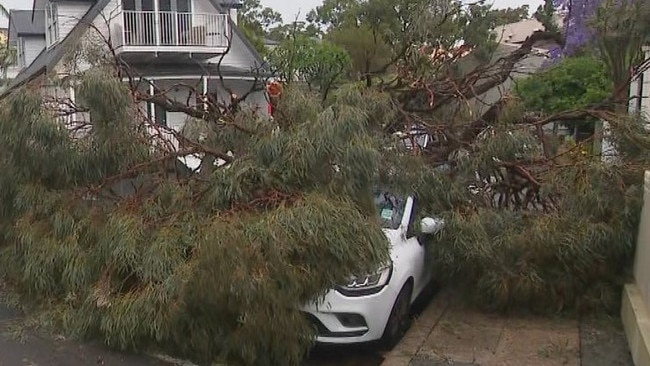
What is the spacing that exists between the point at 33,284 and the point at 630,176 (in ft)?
20.3

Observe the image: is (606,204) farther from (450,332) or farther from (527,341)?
(450,332)

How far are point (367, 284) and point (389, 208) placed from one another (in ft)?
4.45

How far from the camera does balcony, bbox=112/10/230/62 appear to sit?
19.1 metres

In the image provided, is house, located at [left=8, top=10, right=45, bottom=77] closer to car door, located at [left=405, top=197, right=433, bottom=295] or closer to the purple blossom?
the purple blossom

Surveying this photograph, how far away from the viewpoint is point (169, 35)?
19.9 meters

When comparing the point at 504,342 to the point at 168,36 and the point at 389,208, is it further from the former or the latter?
the point at 168,36

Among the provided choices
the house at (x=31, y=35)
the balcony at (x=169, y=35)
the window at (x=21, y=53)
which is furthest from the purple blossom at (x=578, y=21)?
the window at (x=21, y=53)

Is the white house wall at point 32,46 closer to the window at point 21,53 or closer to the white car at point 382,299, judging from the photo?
the window at point 21,53

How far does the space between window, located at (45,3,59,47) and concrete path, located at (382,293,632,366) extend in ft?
60.3

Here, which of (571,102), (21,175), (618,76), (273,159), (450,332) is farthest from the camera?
(571,102)

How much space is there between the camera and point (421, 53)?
814 centimetres

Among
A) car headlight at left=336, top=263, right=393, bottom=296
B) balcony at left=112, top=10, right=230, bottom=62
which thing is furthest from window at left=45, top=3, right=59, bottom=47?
car headlight at left=336, top=263, right=393, bottom=296

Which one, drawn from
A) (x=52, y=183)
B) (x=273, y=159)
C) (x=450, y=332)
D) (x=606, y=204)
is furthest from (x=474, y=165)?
(x=52, y=183)

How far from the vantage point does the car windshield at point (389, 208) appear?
669 centimetres
